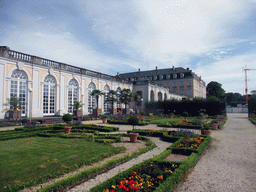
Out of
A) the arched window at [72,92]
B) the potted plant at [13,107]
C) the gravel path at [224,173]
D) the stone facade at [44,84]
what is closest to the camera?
the gravel path at [224,173]

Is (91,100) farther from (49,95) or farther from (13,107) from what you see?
(13,107)

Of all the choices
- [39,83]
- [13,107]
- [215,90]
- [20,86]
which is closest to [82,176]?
[13,107]

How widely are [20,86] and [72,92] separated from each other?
7.25 metres

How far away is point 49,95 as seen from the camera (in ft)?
69.2

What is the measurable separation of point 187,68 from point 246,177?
60468mm

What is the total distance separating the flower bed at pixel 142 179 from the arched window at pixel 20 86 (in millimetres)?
17046

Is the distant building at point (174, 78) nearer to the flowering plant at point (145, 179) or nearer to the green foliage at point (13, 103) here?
the green foliage at point (13, 103)

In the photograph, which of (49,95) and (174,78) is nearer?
(49,95)

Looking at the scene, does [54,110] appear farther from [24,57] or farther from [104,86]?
[104,86]

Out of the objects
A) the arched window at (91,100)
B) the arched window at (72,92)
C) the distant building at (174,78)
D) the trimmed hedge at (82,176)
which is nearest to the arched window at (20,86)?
the arched window at (72,92)

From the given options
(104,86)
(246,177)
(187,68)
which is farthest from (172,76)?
(246,177)

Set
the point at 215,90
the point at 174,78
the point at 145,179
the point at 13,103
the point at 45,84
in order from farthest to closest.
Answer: the point at 215,90, the point at 174,78, the point at 45,84, the point at 13,103, the point at 145,179

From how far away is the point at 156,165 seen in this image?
17.1 feet

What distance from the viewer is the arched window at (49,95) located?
2072 cm
